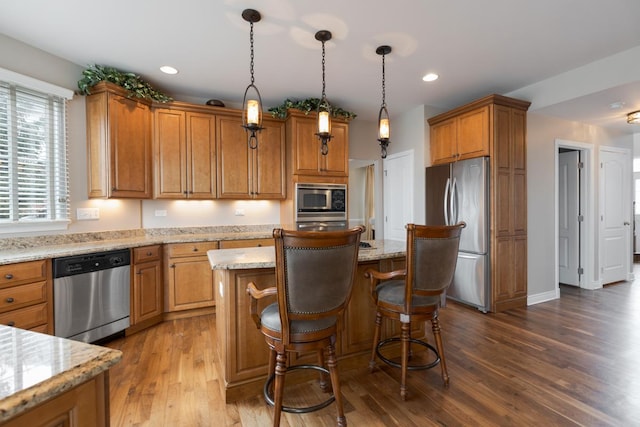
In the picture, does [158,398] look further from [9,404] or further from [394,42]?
[394,42]

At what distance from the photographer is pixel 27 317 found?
7.47ft

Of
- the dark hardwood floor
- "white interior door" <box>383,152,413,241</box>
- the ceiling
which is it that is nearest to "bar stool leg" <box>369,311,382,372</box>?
the dark hardwood floor

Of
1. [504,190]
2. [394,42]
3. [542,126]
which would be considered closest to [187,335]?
[394,42]

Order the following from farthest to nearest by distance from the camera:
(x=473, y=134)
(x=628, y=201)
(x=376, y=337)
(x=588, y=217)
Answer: (x=628, y=201) < (x=588, y=217) < (x=473, y=134) < (x=376, y=337)

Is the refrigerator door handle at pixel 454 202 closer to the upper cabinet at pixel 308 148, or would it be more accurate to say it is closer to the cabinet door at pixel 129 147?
the upper cabinet at pixel 308 148

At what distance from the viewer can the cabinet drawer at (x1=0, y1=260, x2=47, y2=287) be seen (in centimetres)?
215

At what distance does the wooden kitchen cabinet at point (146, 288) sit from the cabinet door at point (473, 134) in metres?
3.91

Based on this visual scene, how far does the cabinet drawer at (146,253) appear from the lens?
10.2 feet

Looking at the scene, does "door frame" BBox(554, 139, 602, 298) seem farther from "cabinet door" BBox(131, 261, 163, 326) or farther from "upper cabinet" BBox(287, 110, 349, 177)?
"cabinet door" BBox(131, 261, 163, 326)

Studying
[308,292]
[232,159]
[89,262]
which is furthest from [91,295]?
[308,292]

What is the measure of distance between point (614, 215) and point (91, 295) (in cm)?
709

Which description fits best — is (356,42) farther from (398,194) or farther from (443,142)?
(398,194)

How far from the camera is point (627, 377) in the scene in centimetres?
221

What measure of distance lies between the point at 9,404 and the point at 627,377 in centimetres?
340
